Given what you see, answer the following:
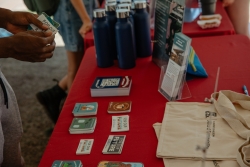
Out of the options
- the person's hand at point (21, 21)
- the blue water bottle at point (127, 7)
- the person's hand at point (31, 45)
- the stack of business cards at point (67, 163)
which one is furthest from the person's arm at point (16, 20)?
the stack of business cards at point (67, 163)

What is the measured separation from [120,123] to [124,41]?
17.8 inches

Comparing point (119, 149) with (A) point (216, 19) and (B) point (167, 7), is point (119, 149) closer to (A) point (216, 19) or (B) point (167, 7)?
(B) point (167, 7)

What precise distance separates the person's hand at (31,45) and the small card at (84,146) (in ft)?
1.02

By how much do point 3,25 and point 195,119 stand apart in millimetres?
787

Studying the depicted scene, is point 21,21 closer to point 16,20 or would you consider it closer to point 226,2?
point 16,20

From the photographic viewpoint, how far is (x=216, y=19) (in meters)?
1.84

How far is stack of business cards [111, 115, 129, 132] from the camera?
1153 millimetres

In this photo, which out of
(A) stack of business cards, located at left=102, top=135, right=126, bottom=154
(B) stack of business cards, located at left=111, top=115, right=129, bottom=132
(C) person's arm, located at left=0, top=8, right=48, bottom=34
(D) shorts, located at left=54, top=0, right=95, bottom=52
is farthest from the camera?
(D) shorts, located at left=54, top=0, right=95, bottom=52

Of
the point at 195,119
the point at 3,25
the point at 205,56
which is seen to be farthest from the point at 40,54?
the point at 205,56

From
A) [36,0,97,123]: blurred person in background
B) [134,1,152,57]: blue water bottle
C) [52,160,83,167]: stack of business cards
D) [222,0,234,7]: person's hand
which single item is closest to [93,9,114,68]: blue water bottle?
[134,1,152,57]: blue water bottle

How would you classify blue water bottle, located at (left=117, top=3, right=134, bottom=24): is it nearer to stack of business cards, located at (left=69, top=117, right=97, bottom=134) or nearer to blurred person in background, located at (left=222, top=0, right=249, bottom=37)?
stack of business cards, located at (left=69, top=117, right=97, bottom=134)

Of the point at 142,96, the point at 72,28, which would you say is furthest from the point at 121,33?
the point at 72,28

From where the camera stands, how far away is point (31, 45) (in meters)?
1.13

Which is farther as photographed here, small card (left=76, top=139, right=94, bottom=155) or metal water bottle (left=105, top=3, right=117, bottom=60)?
metal water bottle (left=105, top=3, right=117, bottom=60)
